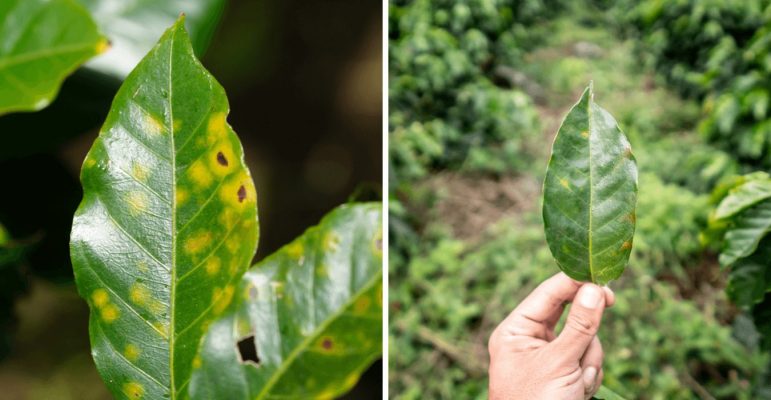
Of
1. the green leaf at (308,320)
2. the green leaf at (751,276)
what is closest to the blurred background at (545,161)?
the green leaf at (751,276)

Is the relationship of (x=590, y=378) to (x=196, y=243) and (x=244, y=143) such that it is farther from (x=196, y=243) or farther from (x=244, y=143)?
(x=244, y=143)

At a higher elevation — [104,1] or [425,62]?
[104,1]

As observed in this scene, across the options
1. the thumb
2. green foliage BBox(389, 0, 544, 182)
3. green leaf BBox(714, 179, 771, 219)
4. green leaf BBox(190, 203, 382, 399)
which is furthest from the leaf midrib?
green foliage BBox(389, 0, 544, 182)

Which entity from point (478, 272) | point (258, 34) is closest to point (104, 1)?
point (258, 34)

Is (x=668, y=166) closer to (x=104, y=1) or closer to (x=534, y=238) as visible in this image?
(x=534, y=238)

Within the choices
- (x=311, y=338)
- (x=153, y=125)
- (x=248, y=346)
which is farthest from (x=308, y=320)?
(x=248, y=346)

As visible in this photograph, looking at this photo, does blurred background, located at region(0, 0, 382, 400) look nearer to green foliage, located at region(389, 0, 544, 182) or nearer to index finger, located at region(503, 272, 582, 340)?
index finger, located at region(503, 272, 582, 340)

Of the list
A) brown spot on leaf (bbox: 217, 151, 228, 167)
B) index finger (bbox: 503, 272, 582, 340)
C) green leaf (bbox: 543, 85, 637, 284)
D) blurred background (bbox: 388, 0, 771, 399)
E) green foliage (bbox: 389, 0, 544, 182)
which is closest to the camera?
brown spot on leaf (bbox: 217, 151, 228, 167)
